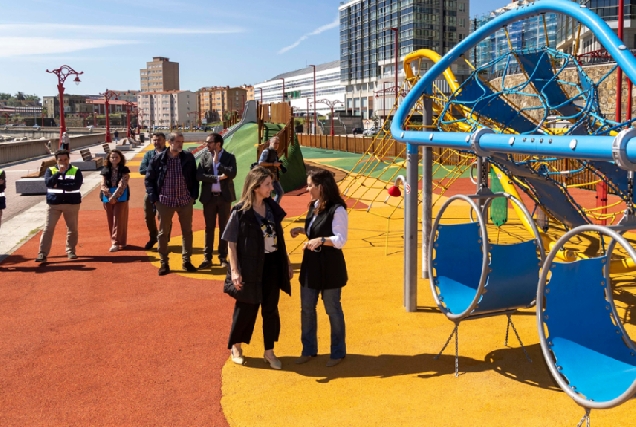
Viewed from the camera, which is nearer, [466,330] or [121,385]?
[121,385]

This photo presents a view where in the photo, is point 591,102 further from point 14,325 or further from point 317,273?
point 14,325

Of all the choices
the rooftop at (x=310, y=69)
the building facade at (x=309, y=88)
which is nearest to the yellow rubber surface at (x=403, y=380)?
the building facade at (x=309, y=88)

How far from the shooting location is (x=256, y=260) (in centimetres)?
537

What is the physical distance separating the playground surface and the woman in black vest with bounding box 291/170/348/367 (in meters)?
0.46

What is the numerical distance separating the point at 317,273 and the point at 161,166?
423cm

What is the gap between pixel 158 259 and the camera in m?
10.2

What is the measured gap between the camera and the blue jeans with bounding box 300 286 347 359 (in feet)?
18.5

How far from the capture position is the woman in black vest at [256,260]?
535 centimetres

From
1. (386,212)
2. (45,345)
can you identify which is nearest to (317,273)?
(45,345)

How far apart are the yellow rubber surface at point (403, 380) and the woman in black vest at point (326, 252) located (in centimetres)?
46

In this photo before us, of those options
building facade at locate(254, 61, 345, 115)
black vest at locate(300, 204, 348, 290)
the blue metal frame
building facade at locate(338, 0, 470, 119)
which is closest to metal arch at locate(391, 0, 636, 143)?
the blue metal frame

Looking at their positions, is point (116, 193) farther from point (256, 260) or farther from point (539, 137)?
point (539, 137)

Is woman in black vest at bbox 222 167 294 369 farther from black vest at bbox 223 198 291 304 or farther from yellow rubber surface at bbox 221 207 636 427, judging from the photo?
yellow rubber surface at bbox 221 207 636 427

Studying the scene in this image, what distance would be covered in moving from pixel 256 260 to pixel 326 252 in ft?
2.08
